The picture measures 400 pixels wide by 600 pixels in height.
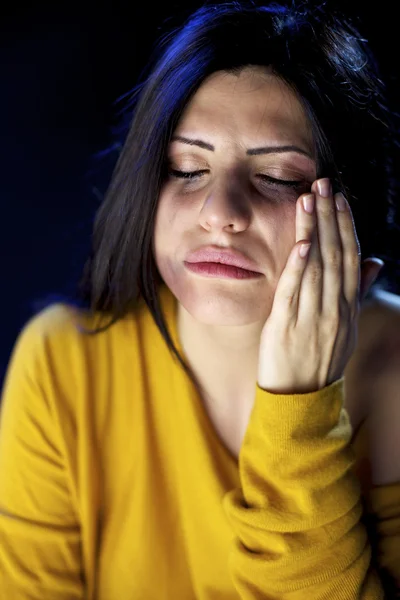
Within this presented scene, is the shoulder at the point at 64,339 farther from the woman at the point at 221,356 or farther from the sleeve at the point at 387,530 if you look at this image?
the sleeve at the point at 387,530

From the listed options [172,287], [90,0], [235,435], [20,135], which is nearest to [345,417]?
[235,435]

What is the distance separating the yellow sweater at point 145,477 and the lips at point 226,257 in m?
0.22

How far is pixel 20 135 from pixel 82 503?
0.87m

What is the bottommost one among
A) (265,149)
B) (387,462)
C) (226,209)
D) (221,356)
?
(387,462)

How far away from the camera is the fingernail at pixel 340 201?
1213 mm

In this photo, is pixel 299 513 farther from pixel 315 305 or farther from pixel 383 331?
pixel 383 331

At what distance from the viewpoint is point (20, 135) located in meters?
1.71

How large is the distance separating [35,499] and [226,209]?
642 mm

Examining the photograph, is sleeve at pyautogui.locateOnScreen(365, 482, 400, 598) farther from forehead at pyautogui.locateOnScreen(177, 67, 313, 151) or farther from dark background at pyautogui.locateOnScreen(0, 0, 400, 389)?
dark background at pyautogui.locateOnScreen(0, 0, 400, 389)

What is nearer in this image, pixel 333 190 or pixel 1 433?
pixel 333 190

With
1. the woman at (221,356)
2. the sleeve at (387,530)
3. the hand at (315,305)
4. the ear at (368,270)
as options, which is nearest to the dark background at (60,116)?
the woman at (221,356)

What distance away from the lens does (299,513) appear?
1.19 metres

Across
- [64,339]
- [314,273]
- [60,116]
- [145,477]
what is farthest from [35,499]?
[60,116]

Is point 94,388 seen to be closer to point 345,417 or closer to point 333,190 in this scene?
point 345,417
